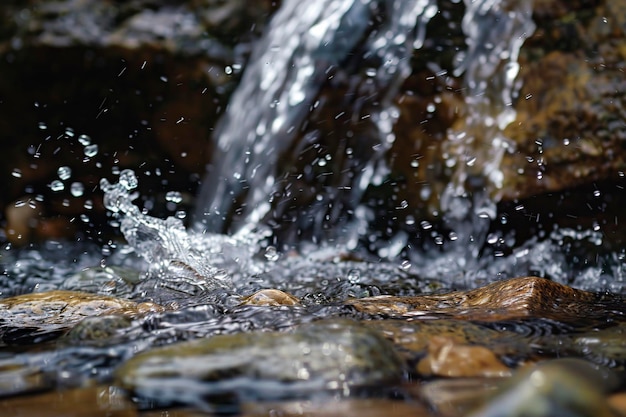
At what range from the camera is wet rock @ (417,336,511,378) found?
1.42 metres

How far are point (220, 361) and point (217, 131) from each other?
308 cm

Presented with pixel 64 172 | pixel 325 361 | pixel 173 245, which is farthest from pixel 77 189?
pixel 325 361

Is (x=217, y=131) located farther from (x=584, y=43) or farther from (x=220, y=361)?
(x=220, y=361)

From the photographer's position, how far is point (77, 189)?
4484mm

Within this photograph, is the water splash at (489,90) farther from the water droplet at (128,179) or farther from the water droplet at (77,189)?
the water droplet at (77,189)

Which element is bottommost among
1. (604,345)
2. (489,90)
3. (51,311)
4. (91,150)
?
(604,345)

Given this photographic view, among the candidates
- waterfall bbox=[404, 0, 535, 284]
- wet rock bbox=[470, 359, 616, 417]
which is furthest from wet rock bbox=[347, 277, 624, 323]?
waterfall bbox=[404, 0, 535, 284]

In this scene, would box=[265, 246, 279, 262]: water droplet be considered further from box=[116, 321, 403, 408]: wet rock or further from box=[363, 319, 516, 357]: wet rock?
box=[116, 321, 403, 408]: wet rock

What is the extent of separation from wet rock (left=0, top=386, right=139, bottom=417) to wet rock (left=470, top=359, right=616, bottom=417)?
2.31 feet

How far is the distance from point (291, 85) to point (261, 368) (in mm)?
2862

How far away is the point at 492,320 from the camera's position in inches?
73.8

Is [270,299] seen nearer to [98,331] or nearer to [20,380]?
[98,331]

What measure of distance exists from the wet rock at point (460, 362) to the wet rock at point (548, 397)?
295 mm

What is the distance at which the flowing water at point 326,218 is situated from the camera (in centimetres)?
311
